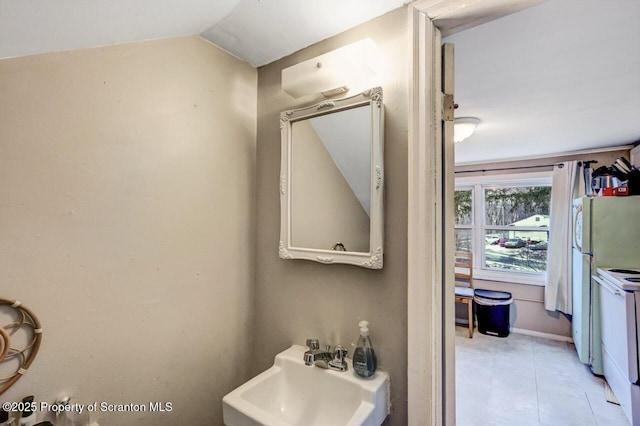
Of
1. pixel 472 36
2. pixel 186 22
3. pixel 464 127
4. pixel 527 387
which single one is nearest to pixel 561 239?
pixel 527 387

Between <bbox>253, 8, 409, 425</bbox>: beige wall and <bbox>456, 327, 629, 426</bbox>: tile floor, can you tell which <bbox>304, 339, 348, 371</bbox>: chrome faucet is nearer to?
<bbox>253, 8, 409, 425</bbox>: beige wall

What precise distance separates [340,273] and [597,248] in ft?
8.86

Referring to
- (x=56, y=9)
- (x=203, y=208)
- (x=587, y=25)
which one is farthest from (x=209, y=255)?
(x=587, y=25)

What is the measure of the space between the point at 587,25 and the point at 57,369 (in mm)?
2139

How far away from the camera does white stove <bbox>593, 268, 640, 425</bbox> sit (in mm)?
1867

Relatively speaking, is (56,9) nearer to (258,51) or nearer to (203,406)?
(258,51)

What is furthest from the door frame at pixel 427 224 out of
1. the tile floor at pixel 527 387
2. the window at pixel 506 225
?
the window at pixel 506 225

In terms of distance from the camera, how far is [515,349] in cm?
315

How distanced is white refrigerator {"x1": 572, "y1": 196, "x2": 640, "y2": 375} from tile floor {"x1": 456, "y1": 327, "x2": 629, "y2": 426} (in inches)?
10.9

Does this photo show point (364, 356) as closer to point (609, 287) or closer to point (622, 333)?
point (622, 333)

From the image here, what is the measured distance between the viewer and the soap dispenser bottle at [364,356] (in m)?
0.99

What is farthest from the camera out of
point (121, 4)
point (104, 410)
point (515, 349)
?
point (515, 349)

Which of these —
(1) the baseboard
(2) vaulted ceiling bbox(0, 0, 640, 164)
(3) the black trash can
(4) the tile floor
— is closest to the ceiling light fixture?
(2) vaulted ceiling bbox(0, 0, 640, 164)

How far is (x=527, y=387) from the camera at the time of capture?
246cm
